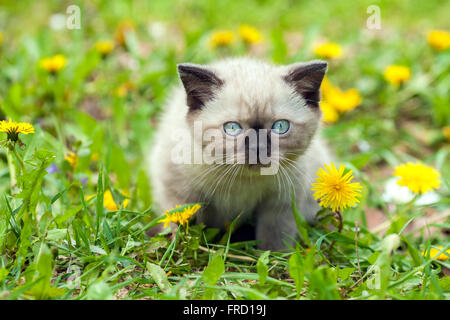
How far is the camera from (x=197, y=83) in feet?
5.81

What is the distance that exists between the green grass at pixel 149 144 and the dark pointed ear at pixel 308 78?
54 centimetres

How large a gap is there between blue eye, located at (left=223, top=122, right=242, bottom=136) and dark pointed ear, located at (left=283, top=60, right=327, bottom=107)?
315mm

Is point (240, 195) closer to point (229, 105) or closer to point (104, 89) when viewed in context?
point (229, 105)

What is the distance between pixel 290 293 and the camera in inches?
61.0

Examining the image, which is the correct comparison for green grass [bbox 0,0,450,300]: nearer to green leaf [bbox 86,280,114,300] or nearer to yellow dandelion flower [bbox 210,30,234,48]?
green leaf [bbox 86,280,114,300]

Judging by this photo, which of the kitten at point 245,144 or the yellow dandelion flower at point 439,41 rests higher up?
the yellow dandelion flower at point 439,41

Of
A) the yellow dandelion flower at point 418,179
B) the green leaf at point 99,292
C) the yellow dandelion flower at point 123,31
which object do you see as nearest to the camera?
the green leaf at point 99,292

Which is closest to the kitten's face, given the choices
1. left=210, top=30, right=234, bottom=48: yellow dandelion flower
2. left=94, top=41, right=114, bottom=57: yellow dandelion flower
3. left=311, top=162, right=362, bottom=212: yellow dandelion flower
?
left=311, top=162, right=362, bottom=212: yellow dandelion flower

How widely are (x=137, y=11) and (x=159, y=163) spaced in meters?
2.65

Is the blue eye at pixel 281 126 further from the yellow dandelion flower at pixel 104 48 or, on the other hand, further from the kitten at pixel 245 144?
the yellow dandelion flower at pixel 104 48

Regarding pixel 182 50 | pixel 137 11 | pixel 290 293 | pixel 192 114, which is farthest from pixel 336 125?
pixel 137 11

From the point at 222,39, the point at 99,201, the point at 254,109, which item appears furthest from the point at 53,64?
the point at 254,109

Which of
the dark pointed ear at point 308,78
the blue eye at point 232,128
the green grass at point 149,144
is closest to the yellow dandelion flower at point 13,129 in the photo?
the green grass at point 149,144

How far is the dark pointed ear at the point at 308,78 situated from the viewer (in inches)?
68.8
